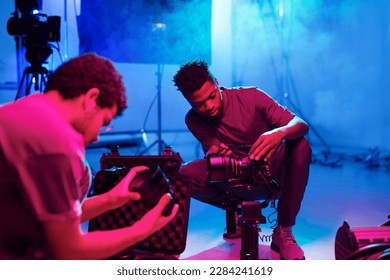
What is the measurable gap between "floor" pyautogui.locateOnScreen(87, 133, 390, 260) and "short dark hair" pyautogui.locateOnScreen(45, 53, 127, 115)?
102 centimetres

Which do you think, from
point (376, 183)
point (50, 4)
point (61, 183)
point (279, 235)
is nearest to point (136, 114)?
point (50, 4)

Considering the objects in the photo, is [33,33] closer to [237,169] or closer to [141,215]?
[141,215]

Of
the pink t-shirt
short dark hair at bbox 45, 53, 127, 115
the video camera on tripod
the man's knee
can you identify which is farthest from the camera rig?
the video camera on tripod

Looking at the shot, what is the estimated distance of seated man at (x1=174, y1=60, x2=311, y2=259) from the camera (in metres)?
1.74

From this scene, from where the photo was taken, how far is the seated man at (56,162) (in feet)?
2.67

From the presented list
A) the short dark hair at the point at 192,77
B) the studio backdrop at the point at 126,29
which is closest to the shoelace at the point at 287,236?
the short dark hair at the point at 192,77

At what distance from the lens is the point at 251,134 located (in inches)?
80.5

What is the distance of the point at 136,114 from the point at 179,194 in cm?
310

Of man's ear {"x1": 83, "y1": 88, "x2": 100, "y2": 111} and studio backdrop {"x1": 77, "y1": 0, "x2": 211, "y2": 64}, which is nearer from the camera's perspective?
man's ear {"x1": 83, "y1": 88, "x2": 100, "y2": 111}

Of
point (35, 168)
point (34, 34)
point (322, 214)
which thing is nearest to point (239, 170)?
point (35, 168)

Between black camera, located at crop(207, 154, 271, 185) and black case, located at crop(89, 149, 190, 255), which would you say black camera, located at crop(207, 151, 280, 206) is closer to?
black camera, located at crop(207, 154, 271, 185)

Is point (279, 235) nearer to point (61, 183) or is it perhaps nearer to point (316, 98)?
point (61, 183)

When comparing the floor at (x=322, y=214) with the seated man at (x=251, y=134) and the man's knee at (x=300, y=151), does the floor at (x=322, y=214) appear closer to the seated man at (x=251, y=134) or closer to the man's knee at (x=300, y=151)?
the seated man at (x=251, y=134)

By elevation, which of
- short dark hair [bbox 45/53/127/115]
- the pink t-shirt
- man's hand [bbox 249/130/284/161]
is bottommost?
man's hand [bbox 249/130/284/161]
